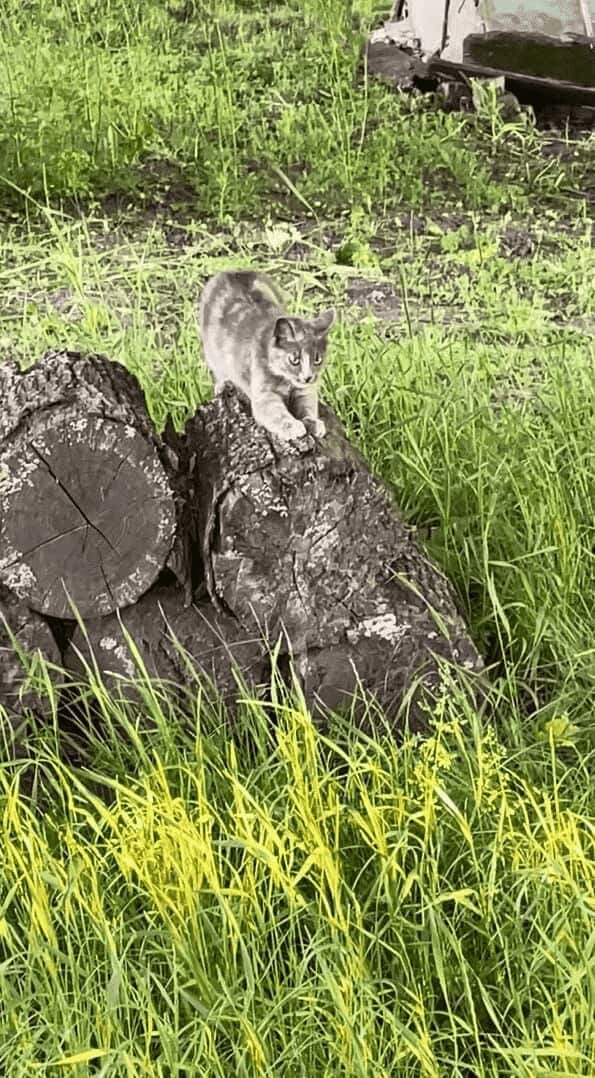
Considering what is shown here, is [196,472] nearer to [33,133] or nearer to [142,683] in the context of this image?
[142,683]

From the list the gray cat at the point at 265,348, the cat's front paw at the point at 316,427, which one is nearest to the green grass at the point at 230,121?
the gray cat at the point at 265,348

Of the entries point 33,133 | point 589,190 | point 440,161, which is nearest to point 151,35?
point 33,133

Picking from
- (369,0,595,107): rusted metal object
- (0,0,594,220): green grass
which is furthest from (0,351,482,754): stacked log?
(369,0,595,107): rusted metal object

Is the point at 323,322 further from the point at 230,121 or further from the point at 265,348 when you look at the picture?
the point at 230,121

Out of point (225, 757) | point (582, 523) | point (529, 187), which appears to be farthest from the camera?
point (529, 187)

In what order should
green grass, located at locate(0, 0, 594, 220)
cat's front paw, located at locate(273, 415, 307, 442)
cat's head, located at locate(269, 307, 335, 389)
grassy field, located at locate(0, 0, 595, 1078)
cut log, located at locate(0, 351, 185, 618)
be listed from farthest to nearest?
green grass, located at locate(0, 0, 594, 220) < cat's head, located at locate(269, 307, 335, 389) < cat's front paw, located at locate(273, 415, 307, 442) < cut log, located at locate(0, 351, 185, 618) < grassy field, located at locate(0, 0, 595, 1078)

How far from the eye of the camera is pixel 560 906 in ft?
6.15

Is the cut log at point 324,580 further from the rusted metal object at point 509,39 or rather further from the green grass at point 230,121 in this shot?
the rusted metal object at point 509,39

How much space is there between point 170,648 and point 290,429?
38 centimetres

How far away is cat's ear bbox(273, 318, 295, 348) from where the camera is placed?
243 cm

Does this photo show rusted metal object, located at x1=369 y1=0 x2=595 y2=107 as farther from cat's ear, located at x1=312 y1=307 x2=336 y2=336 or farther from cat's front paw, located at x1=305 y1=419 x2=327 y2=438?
cat's front paw, located at x1=305 y1=419 x2=327 y2=438

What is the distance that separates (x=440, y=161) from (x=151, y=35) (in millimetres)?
1266

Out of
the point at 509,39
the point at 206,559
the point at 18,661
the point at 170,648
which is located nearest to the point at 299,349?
the point at 206,559

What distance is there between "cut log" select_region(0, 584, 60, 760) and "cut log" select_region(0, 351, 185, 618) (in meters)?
0.04
